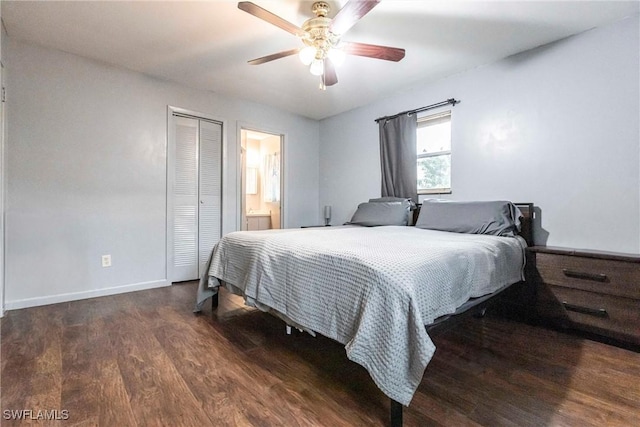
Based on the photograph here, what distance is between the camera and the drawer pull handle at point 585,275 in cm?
199

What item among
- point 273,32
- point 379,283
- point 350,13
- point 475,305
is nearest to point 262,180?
point 273,32

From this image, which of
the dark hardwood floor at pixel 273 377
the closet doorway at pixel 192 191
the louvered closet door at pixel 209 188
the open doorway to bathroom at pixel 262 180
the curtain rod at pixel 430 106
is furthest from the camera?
the open doorway to bathroom at pixel 262 180

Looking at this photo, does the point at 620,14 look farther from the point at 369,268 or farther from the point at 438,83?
the point at 369,268

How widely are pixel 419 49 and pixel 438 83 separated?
794 millimetres

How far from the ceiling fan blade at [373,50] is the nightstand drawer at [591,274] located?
1898mm

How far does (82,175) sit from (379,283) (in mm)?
3150

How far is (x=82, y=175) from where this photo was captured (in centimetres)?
287

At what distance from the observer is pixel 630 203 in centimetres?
218

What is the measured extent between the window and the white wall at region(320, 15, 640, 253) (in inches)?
5.3

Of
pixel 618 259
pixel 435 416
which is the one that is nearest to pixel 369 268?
pixel 435 416

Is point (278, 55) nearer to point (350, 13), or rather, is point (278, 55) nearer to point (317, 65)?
point (317, 65)

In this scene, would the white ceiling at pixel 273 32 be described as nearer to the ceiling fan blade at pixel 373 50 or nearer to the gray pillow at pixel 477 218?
the ceiling fan blade at pixel 373 50

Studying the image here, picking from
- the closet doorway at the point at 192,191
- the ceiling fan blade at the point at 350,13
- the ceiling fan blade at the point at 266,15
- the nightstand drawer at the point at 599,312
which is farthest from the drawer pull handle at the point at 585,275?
the closet doorway at the point at 192,191

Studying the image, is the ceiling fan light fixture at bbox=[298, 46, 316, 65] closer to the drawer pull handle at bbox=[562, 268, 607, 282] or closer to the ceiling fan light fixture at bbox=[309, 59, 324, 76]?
the ceiling fan light fixture at bbox=[309, 59, 324, 76]
